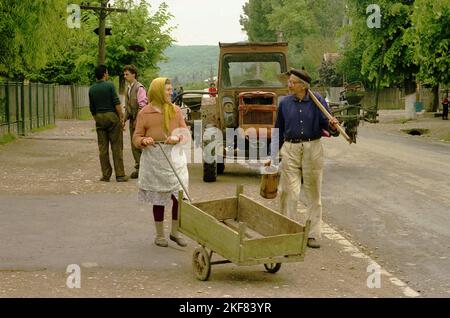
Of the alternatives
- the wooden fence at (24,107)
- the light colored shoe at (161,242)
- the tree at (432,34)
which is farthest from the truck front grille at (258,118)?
the tree at (432,34)

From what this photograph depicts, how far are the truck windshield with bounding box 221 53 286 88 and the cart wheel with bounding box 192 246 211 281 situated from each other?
9426 mm

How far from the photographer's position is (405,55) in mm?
41188

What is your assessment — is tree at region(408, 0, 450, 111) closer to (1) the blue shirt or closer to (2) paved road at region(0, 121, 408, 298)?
(2) paved road at region(0, 121, 408, 298)

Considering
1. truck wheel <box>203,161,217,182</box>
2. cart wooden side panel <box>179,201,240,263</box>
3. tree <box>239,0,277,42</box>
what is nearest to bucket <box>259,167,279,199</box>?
cart wooden side panel <box>179,201,240,263</box>

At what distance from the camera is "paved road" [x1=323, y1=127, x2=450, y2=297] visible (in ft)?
27.0

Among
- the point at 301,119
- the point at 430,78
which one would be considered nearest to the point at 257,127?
the point at 301,119

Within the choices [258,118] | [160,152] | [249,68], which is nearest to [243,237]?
[160,152]

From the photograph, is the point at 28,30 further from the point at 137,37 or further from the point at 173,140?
the point at 137,37

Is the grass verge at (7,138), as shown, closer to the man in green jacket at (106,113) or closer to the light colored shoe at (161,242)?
the man in green jacket at (106,113)

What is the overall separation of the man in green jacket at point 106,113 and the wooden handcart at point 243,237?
20.6ft

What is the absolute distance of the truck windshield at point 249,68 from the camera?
54.0ft

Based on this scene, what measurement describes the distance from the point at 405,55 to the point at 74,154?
2472 centimetres

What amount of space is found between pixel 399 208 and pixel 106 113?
542cm
